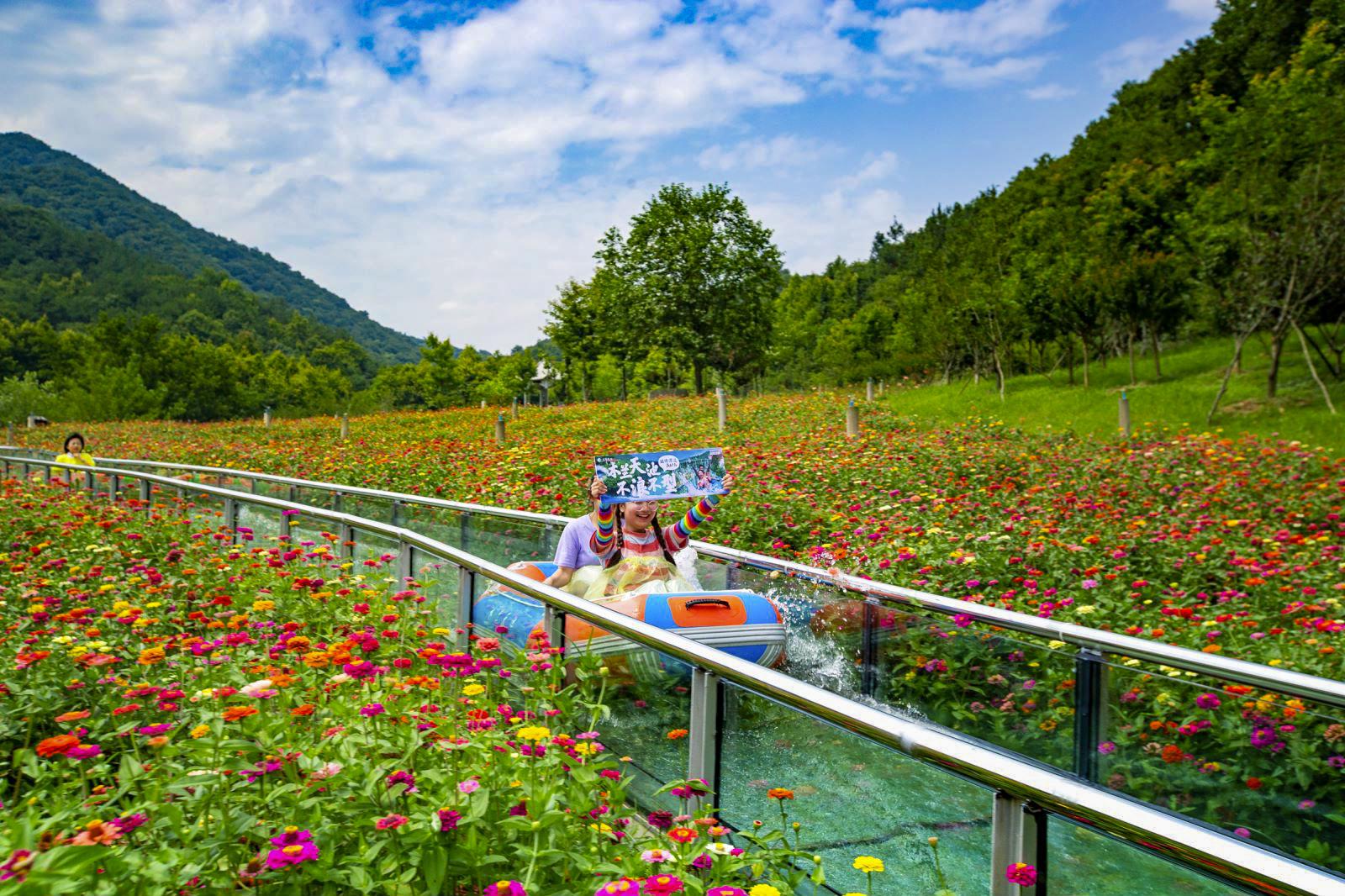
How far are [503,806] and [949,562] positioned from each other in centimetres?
577

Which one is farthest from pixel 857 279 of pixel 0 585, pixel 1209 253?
pixel 0 585

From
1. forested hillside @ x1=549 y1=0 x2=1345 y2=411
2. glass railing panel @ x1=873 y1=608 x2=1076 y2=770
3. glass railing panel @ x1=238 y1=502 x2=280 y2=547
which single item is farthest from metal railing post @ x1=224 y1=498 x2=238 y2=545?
forested hillside @ x1=549 y1=0 x2=1345 y2=411

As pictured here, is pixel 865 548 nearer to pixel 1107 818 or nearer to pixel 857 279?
pixel 1107 818

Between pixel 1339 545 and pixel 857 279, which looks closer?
pixel 1339 545

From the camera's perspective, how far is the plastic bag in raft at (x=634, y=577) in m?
6.00

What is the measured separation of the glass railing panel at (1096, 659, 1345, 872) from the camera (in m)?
3.12

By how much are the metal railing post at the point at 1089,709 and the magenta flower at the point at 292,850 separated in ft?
10.2

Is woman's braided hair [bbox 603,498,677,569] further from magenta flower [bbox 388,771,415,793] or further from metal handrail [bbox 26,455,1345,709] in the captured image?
magenta flower [bbox 388,771,415,793]

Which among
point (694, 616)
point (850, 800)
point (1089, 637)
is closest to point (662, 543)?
point (694, 616)

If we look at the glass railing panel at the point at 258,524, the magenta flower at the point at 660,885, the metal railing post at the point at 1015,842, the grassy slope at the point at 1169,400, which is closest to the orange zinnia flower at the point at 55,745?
the magenta flower at the point at 660,885

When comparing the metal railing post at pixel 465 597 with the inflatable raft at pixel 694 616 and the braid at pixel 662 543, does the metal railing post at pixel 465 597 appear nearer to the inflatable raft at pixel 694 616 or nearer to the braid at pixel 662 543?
the inflatable raft at pixel 694 616

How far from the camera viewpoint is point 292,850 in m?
1.94

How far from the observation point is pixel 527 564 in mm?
6793

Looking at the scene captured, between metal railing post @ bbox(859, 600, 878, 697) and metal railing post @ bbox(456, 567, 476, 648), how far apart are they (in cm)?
217
